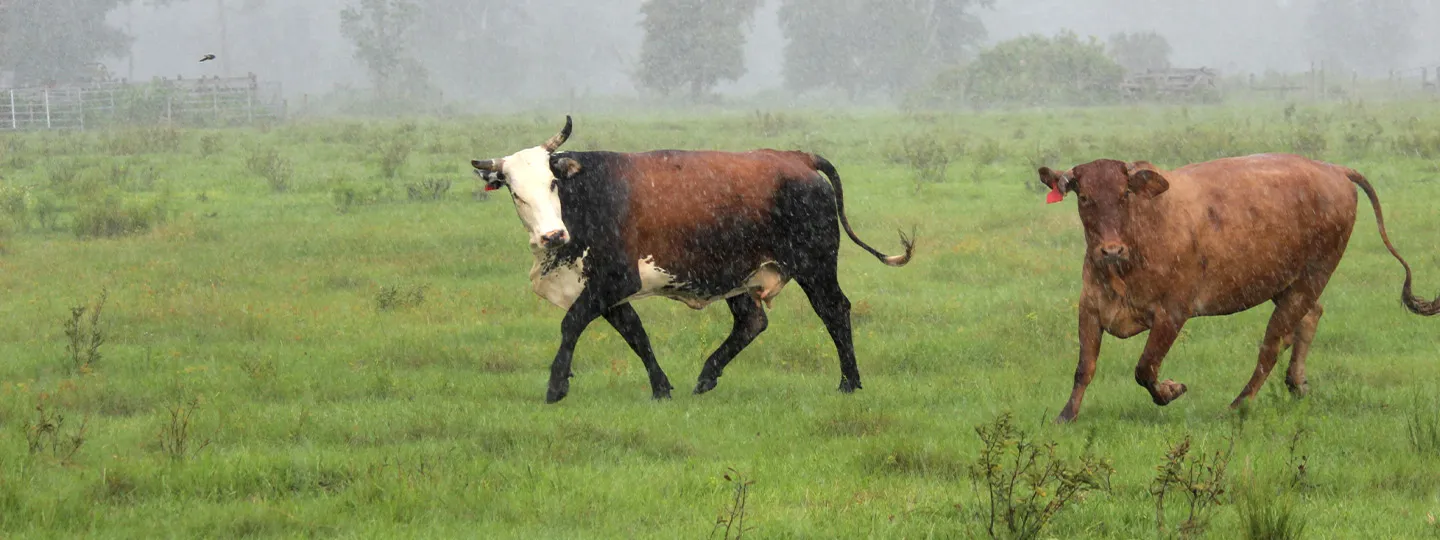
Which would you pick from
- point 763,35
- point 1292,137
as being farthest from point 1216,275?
point 763,35

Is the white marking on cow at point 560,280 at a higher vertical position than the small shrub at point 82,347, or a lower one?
higher

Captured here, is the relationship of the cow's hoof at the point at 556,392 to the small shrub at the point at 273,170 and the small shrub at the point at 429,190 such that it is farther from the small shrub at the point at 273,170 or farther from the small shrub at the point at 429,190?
the small shrub at the point at 273,170

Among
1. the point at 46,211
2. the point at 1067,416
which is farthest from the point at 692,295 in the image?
the point at 46,211

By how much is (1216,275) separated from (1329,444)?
119 cm

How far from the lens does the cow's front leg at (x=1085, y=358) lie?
8039mm

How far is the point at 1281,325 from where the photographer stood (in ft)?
28.2

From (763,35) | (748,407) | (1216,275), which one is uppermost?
(763,35)

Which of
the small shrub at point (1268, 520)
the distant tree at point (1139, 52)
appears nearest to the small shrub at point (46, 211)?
the small shrub at point (1268, 520)

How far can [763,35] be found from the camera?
172 meters

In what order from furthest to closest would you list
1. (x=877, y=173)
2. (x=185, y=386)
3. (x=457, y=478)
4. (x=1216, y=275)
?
(x=877, y=173) → (x=185, y=386) → (x=1216, y=275) → (x=457, y=478)

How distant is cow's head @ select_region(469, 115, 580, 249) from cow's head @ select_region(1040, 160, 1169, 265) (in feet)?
10.0

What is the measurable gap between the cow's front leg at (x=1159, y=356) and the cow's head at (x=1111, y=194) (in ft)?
1.40

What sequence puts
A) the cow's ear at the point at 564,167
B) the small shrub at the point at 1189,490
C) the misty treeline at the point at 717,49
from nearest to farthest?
1. the small shrub at the point at 1189,490
2. the cow's ear at the point at 564,167
3. the misty treeline at the point at 717,49

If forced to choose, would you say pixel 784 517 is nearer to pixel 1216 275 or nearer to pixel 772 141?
pixel 1216 275
